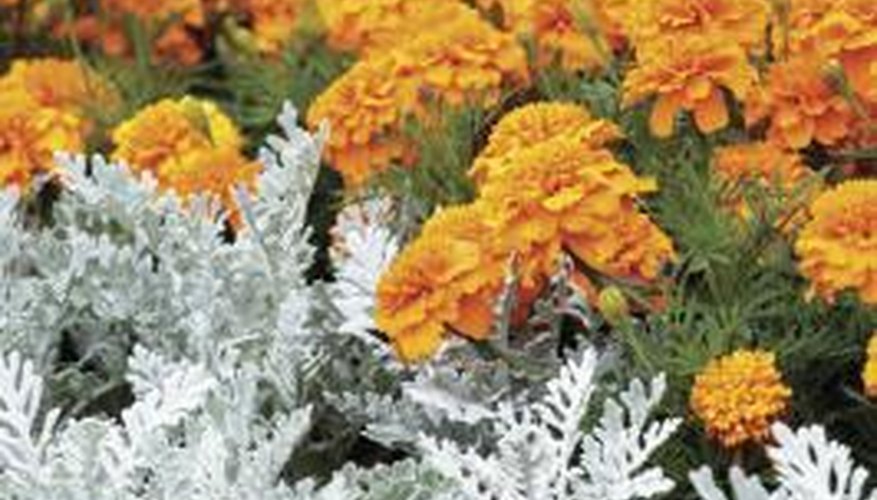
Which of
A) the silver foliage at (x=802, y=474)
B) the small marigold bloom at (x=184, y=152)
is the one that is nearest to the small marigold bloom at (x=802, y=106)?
the silver foliage at (x=802, y=474)

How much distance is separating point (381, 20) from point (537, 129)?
48cm

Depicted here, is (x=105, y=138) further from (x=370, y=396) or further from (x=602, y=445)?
(x=602, y=445)

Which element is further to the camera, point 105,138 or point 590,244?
point 105,138

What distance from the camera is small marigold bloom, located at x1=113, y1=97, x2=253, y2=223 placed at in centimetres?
230

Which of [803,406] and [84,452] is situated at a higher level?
[84,452]

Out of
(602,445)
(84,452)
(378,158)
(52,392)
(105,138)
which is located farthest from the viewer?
(105,138)

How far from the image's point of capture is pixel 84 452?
162cm

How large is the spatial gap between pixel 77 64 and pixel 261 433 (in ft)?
3.18

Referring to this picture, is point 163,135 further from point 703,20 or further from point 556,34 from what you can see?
point 703,20

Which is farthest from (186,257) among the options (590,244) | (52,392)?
(590,244)

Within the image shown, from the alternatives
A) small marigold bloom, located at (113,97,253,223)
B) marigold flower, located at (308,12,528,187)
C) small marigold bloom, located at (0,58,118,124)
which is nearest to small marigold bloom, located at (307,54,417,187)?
marigold flower, located at (308,12,528,187)

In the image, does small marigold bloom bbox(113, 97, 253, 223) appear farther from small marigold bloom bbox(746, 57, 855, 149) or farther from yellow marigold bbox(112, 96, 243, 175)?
small marigold bloom bbox(746, 57, 855, 149)

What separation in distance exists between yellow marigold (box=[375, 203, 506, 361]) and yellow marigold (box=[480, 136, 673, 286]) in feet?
0.10

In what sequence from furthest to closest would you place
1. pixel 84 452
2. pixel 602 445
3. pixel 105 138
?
pixel 105 138 < pixel 602 445 < pixel 84 452
